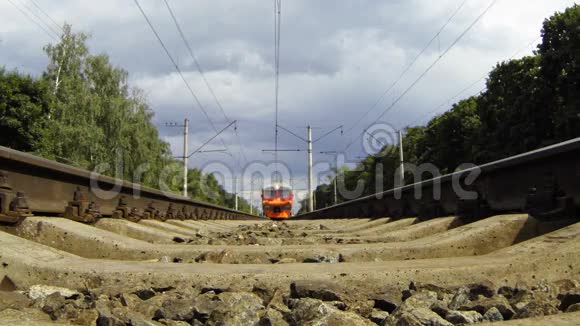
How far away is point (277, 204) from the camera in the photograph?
2958cm

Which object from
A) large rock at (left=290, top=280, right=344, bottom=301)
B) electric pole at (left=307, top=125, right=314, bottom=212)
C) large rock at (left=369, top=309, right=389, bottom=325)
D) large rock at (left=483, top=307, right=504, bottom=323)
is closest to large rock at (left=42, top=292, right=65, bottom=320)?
large rock at (left=290, top=280, right=344, bottom=301)

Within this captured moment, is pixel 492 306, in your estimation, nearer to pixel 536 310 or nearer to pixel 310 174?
pixel 536 310

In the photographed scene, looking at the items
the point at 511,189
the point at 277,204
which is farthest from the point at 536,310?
the point at 277,204

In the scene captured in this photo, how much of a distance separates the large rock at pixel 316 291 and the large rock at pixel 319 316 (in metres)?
0.14

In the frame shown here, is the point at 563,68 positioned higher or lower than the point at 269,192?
higher

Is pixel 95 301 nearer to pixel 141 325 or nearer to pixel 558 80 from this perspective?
pixel 141 325

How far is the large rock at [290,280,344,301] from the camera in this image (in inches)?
78.3

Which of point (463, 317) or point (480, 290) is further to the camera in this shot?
point (480, 290)

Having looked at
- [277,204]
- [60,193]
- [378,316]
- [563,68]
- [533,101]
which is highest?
[563,68]

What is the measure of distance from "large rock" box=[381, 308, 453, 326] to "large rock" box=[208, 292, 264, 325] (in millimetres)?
411

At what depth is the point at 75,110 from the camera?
112 ft

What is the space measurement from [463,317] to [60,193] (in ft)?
11.8

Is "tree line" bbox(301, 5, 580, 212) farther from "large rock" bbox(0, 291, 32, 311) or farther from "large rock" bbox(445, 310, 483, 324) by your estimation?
"large rock" bbox(0, 291, 32, 311)

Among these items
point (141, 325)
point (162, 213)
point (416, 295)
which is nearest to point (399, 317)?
point (416, 295)
